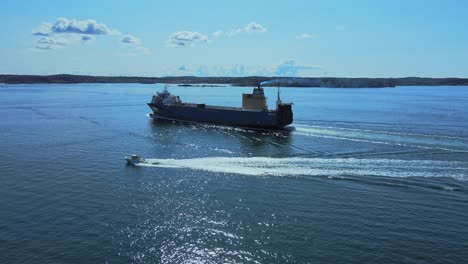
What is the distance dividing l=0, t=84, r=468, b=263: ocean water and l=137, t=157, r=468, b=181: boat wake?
109 mm

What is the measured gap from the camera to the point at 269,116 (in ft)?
222

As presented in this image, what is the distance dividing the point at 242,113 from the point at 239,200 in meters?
41.3

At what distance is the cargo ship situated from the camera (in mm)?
66875

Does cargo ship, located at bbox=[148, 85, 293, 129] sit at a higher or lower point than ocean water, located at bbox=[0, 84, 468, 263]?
higher

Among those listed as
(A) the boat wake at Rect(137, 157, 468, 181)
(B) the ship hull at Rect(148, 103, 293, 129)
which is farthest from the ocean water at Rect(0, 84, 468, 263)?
(B) the ship hull at Rect(148, 103, 293, 129)

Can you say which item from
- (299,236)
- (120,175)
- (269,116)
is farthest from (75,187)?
(269,116)

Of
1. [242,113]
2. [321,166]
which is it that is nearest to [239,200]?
[321,166]

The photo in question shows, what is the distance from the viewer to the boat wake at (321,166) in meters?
35.4

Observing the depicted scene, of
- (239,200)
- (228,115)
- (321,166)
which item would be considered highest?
(228,115)

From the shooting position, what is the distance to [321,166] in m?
38.4

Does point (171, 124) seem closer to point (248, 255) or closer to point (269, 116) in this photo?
point (269, 116)

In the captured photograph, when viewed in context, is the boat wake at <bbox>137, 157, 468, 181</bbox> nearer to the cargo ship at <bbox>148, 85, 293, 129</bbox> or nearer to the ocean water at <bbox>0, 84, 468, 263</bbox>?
the ocean water at <bbox>0, 84, 468, 263</bbox>

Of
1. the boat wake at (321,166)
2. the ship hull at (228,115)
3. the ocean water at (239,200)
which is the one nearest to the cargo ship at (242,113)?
the ship hull at (228,115)

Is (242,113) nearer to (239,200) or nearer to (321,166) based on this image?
(321,166)
